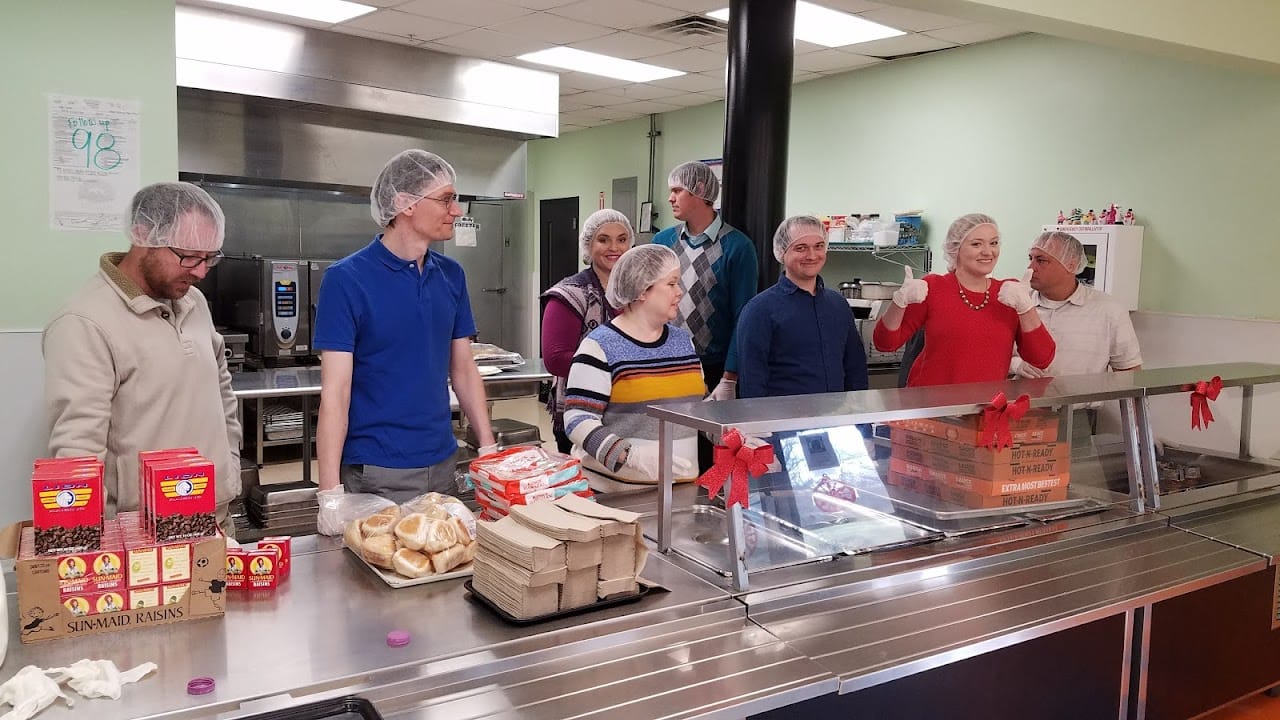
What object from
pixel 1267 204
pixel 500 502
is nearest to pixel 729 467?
pixel 500 502

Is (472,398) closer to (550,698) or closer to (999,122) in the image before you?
(550,698)

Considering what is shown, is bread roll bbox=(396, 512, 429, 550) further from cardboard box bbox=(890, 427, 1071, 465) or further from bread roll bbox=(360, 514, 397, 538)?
cardboard box bbox=(890, 427, 1071, 465)

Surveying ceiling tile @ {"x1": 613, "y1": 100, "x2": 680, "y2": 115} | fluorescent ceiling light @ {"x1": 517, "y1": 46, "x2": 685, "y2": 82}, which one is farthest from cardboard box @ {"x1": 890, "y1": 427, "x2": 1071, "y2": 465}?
ceiling tile @ {"x1": 613, "y1": 100, "x2": 680, "y2": 115}

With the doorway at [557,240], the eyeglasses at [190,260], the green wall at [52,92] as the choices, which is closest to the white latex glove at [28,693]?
the eyeglasses at [190,260]

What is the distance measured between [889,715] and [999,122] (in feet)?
17.8

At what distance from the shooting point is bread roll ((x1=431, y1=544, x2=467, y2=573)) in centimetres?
188

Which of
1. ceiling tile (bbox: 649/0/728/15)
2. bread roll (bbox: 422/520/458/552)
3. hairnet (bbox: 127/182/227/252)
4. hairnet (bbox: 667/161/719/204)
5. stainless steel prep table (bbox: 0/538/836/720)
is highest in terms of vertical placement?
ceiling tile (bbox: 649/0/728/15)

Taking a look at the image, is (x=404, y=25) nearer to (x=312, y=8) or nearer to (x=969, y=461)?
(x=312, y=8)

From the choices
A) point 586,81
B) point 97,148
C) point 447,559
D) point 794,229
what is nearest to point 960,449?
point 794,229

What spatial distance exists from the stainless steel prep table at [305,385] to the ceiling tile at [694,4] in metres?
2.28

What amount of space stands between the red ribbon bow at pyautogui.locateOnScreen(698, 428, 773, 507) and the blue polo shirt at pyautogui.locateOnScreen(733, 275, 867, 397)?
4.18ft

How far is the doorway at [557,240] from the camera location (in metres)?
10.7

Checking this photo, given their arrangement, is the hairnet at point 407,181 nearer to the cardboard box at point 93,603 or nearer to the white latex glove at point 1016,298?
the cardboard box at point 93,603

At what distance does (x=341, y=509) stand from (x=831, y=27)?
16.4ft
